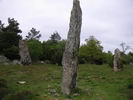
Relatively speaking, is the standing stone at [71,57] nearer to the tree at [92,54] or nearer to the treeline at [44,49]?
the treeline at [44,49]

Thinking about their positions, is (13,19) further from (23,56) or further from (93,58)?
(23,56)

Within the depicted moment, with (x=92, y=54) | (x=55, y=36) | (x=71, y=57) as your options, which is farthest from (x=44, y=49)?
(x=55, y=36)

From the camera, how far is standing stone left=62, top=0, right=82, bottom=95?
13664 millimetres

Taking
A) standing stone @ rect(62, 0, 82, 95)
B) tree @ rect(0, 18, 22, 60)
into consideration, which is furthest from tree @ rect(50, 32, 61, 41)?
standing stone @ rect(62, 0, 82, 95)

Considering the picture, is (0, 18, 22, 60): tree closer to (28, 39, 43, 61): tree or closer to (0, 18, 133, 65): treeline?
(0, 18, 133, 65): treeline

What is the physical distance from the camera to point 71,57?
1385 cm

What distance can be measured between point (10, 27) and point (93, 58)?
21799 mm

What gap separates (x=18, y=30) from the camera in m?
57.1

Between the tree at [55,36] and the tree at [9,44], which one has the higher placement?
the tree at [55,36]

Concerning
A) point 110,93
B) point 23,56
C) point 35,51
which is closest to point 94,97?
point 110,93

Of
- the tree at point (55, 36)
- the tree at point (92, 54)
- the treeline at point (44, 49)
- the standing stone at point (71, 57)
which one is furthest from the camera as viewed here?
the tree at point (55, 36)

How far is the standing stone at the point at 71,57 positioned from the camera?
13.7 metres

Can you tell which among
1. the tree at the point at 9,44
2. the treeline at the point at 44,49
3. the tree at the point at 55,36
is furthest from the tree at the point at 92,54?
the tree at the point at 55,36

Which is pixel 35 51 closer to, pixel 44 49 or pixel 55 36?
pixel 44 49
